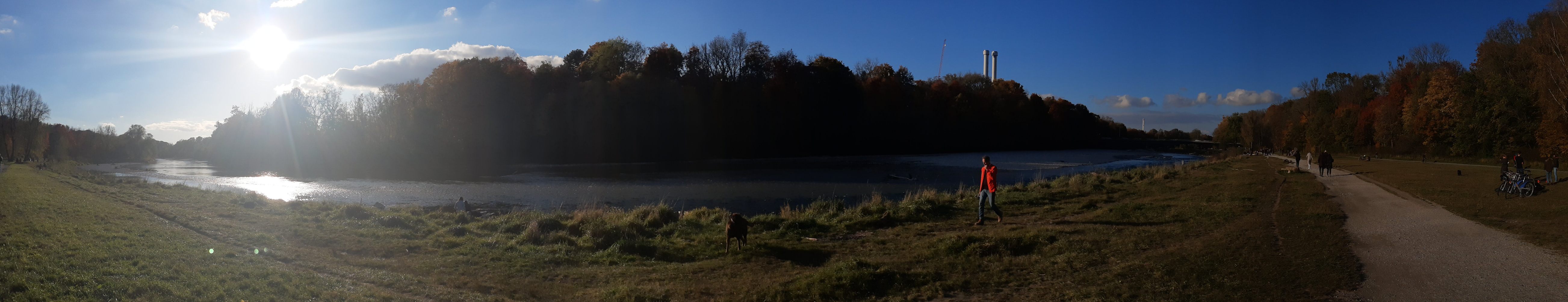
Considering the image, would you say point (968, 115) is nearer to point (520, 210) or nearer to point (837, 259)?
point (520, 210)

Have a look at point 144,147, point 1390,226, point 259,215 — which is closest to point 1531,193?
point 1390,226

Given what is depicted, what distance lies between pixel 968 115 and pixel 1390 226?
87.0 m

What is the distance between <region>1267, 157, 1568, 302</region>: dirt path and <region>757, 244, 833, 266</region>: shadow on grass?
559 centimetres

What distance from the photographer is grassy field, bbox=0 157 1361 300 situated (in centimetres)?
645

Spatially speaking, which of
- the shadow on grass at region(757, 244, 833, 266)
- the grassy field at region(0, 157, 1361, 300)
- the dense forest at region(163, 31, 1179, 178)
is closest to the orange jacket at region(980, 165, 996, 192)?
the grassy field at region(0, 157, 1361, 300)

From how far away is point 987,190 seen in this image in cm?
1277

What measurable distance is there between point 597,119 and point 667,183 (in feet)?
87.9

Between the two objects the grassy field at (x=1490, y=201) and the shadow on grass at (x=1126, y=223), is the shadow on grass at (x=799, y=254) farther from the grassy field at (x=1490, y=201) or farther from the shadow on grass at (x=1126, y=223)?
the grassy field at (x=1490, y=201)

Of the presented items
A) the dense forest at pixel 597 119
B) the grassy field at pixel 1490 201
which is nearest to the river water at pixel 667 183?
the dense forest at pixel 597 119

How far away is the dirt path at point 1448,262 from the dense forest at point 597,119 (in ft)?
135

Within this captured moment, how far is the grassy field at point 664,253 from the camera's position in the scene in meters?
6.45

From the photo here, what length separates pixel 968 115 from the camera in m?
95.8

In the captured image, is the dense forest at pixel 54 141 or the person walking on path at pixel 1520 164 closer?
the person walking on path at pixel 1520 164

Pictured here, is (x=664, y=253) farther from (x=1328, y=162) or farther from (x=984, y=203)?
(x=1328, y=162)
